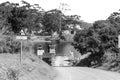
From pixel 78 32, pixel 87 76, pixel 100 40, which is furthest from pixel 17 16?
pixel 87 76

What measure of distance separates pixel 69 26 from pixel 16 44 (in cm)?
10043

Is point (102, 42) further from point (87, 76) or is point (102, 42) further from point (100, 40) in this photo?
point (87, 76)

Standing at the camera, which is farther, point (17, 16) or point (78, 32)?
point (17, 16)

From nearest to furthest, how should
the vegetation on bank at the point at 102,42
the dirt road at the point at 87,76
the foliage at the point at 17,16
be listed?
the dirt road at the point at 87,76, the vegetation on bank at the point at 102,42, the foliage at the point at 17,16

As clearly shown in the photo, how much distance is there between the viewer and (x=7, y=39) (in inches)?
1039

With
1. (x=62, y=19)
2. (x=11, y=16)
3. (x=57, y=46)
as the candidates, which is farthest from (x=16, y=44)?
(x=62, y=19)

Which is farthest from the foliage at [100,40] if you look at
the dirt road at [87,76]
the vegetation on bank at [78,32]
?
the dirt road at [87,76]

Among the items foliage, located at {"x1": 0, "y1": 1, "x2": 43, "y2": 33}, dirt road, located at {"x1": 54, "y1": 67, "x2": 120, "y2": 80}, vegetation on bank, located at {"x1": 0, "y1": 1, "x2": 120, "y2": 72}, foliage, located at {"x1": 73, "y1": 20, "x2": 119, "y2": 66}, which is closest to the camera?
dirt road, located at {"x1": 54, "y1": 67, "x2": 120, "y2": 80}

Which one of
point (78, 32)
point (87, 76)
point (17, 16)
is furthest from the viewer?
point (17, 16)

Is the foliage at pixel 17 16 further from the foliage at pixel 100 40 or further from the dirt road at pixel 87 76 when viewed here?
the dirt road at pixel 87 76

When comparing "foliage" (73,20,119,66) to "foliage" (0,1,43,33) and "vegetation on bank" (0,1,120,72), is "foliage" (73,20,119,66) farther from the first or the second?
"foliage" (0,1,43,33)

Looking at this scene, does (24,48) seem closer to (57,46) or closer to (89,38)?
(89,38)

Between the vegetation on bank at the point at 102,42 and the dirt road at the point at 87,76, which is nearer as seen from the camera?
the dirt road at the point at 87,76

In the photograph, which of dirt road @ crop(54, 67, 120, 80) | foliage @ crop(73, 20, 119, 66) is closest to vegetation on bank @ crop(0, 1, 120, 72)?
foliage @ crop(73, 20, 119, 66)
